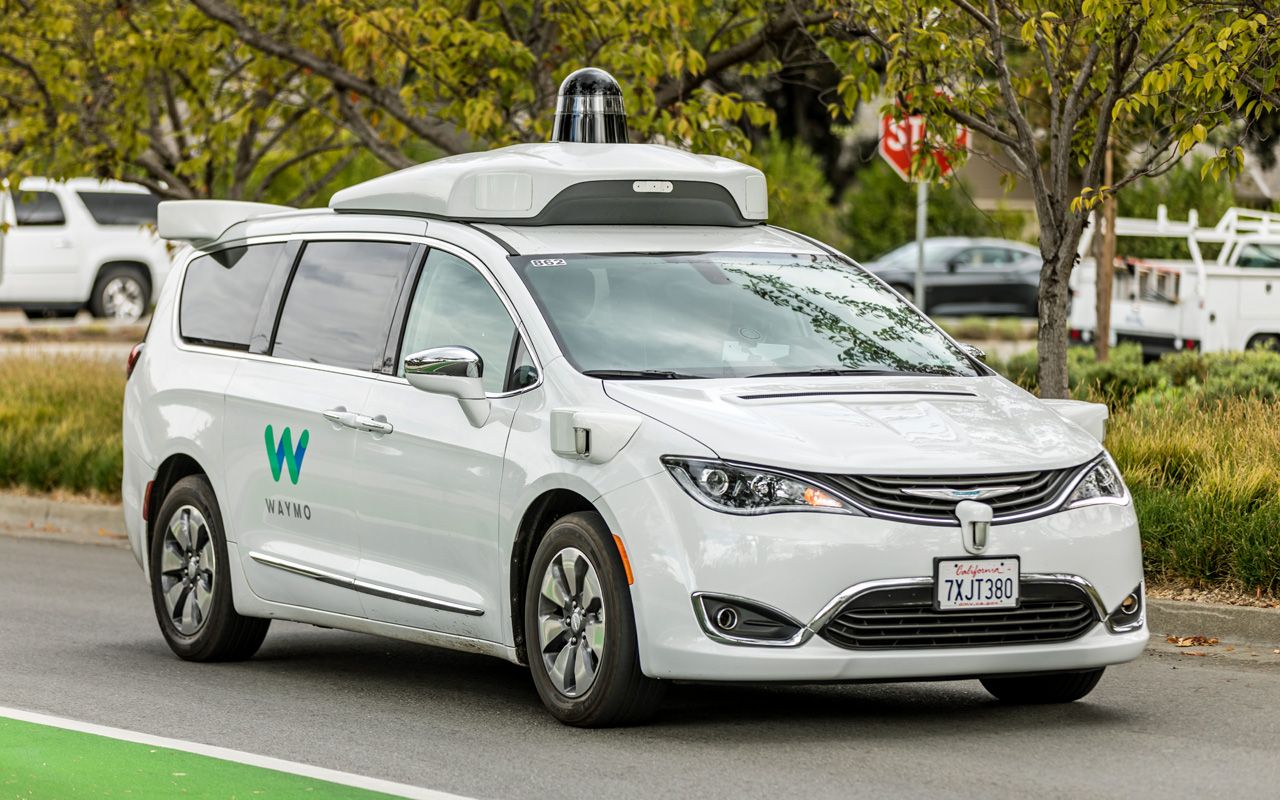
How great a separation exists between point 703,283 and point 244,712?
7.48 ft

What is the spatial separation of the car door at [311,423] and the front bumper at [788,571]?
1.69 metres

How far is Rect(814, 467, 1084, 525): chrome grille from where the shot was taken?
6.68 meters

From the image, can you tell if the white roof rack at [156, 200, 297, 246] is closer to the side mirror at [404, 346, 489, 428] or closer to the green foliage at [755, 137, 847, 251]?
the side mirror at [404, 346, 489, 428]

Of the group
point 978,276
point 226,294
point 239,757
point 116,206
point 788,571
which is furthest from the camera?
point 978,276

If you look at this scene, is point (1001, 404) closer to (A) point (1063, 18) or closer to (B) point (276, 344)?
(B) point (276, 344)

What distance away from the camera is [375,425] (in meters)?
7.98

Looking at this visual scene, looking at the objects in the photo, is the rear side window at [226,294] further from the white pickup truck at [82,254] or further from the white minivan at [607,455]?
the white pickup truck at [82,254]

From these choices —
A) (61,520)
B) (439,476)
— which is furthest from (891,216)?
(439,476)

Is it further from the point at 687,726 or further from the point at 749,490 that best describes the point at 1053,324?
the point at 749,490

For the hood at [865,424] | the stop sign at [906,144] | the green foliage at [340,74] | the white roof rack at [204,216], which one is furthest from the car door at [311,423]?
the green foliage at [340,74]

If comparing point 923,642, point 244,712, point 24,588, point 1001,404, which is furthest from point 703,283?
point 24,588

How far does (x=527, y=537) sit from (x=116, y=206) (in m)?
24.6

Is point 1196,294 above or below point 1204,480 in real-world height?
below

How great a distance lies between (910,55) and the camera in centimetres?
1115
